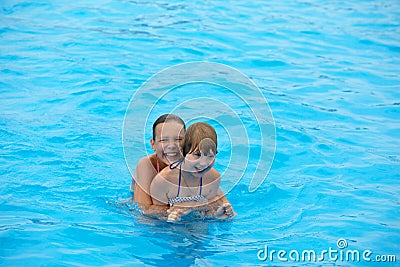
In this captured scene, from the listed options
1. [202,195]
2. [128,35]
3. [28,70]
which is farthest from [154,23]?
[202,195]

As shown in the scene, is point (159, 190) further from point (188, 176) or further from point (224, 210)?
point (224, 210)

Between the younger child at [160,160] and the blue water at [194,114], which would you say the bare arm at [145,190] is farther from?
the blue water at [194,114]

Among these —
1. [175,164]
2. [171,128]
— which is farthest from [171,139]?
[175,164]

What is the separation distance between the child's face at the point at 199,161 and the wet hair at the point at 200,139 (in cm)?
4

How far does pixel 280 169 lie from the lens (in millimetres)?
6750

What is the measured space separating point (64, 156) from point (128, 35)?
4483mm

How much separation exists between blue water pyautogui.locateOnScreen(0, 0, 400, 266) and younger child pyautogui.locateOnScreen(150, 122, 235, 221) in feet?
0.64

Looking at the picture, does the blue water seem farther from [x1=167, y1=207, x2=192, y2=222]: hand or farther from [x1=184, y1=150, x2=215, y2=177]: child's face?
[x1=184, y1=150, x2=215, y2=177]: child's face

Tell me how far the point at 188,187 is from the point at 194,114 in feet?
9.65

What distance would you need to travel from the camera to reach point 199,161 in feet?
15.5

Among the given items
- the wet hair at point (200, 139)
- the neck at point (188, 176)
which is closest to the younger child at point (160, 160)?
the neck at point (188, 176)

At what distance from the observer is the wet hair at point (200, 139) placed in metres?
4.61

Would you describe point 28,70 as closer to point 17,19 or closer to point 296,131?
point 17,19

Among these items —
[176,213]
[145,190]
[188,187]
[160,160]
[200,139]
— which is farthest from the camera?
[160,160]
